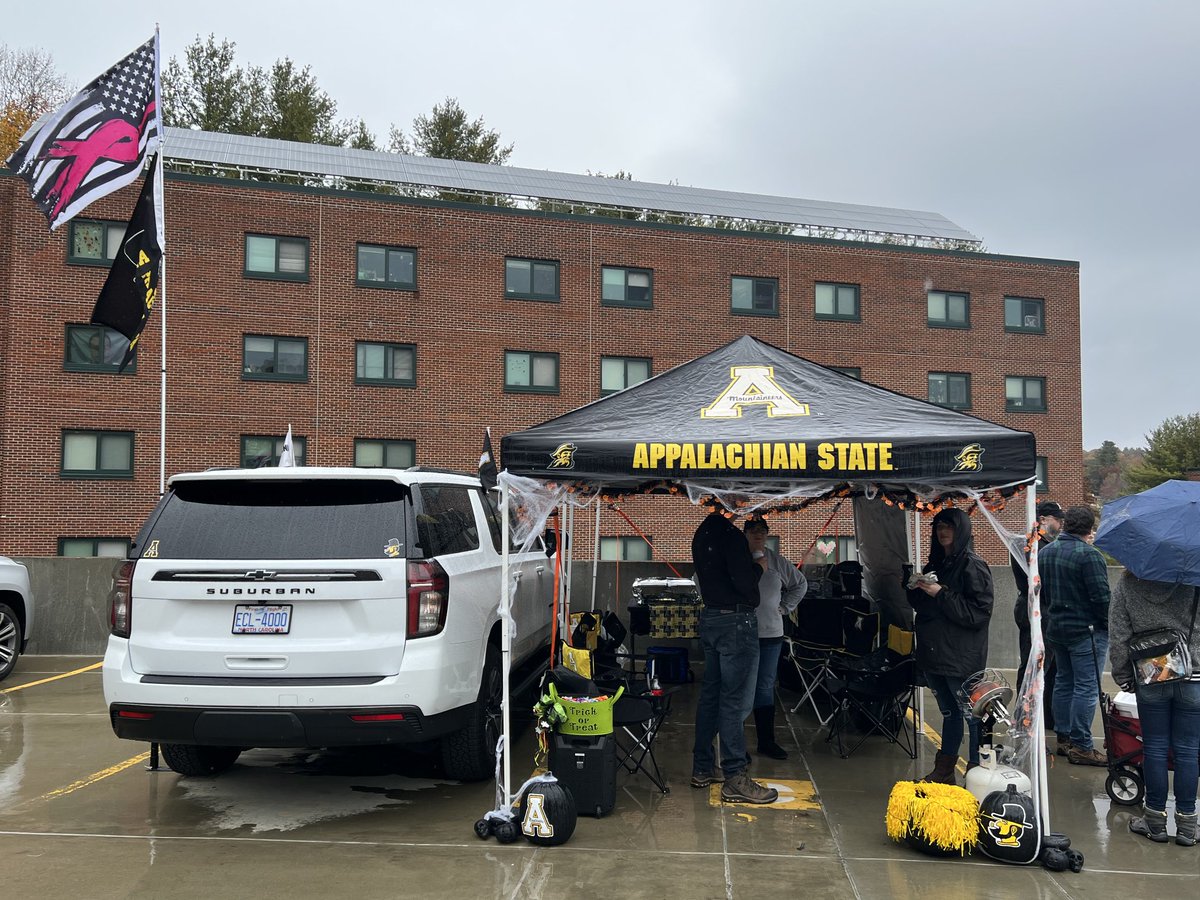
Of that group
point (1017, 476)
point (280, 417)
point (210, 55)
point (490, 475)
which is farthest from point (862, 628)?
point (210, 55)

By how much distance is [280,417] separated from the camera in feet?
78.8

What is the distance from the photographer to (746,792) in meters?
6.08

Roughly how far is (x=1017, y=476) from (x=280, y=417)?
70.4 ft

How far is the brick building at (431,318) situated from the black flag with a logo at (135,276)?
27.2 ft

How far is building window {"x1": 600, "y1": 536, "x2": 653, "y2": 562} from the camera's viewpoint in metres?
26.1

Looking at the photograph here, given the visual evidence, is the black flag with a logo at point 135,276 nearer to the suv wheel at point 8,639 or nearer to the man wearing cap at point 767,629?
the suv wheel at point 8,639

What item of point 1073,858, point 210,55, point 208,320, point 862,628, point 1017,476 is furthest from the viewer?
point 210,55

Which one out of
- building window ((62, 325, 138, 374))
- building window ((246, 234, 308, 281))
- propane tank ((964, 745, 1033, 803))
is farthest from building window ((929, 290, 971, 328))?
propane tank ((964, 745, 1033, 803))

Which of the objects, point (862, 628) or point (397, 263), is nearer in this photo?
point (862, 628)

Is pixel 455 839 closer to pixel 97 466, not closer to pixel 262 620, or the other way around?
pixel 262 620

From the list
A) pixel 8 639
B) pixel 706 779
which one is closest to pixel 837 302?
pixel 8 639

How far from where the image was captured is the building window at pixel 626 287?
2645 cm

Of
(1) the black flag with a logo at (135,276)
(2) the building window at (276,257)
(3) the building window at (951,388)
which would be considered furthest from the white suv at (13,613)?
(3) the building window at (951,388)

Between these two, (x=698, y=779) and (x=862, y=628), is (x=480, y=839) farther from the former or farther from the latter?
(x=862, y=628)
